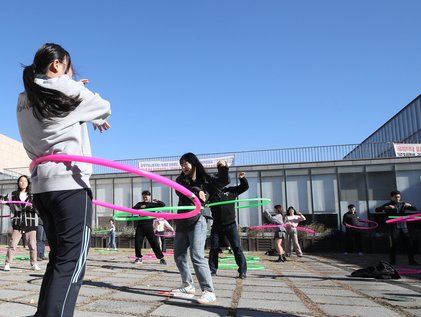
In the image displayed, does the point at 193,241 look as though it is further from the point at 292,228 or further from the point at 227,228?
the point at 292,228

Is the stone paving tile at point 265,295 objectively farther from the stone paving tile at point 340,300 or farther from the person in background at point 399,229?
the person in background at point 399,229

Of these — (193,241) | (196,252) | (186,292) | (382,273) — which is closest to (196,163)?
(193,241)

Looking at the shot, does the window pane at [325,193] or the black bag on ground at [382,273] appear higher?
the window pane at [325,193]

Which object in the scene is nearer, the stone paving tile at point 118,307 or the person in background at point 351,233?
the stone paving tile at point 118,307

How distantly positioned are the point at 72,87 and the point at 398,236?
9.77m

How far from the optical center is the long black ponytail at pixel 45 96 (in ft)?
7.06

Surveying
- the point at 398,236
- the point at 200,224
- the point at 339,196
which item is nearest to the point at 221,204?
the point at 200,224

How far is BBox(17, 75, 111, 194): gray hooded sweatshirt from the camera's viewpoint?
219cm

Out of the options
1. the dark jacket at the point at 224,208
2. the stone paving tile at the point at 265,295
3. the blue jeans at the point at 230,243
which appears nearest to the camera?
the stone paving tile at the point at 265,295

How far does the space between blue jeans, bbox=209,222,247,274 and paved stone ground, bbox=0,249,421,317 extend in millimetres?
318

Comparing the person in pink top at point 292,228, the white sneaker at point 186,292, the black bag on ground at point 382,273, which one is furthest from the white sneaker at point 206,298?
the person in pink top at point 292,228

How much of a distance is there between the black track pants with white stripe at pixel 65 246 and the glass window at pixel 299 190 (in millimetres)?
18369

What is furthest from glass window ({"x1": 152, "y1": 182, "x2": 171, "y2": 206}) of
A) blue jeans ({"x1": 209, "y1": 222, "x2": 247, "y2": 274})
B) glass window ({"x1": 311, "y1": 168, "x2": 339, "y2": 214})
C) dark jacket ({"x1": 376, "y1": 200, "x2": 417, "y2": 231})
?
blue jeans ({"x1": 209, "y1": 222, "x2": 247, "y2": 274})

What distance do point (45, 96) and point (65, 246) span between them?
0.83 meters
